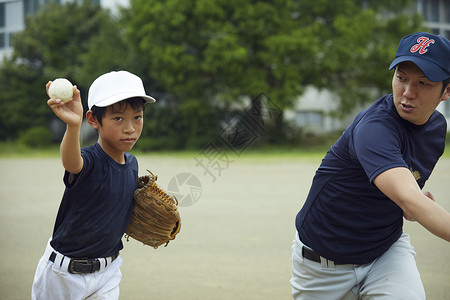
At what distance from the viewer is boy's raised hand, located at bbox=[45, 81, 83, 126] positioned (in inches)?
97.6

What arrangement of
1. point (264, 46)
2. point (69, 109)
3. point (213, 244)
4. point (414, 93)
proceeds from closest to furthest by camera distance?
point (414, 93)
point (69, 109)
point (213, 244)
point (264, 46)

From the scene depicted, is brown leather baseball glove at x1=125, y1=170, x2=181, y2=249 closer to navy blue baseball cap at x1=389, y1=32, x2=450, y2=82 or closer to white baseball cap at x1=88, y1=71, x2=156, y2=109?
white baseball cap at x1=88, y1=71, x2=156, y2=109

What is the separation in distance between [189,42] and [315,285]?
21.4 m

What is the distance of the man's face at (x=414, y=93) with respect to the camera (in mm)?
2297

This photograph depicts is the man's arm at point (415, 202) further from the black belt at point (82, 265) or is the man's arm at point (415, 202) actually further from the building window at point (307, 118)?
the building window at point (307, 118)

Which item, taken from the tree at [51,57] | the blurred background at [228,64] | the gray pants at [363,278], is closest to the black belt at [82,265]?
the gray pants at [363,278]

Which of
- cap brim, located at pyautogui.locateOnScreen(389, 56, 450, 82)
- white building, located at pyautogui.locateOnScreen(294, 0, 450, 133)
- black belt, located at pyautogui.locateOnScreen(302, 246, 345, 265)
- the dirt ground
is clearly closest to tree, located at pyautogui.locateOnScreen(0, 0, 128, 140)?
white building, located at pyautogui.locateOnScreen(294, 0, 450, 133)

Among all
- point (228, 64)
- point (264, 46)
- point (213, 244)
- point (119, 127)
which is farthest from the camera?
point (264, 46)

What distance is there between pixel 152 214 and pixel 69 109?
80 cm

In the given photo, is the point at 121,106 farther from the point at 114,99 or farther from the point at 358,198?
the point at 358,198

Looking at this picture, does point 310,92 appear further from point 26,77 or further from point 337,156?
point 337,156

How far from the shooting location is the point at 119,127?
280 cm

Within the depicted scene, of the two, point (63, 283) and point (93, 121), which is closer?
point (63, 283)

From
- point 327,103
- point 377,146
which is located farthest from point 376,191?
point 327,103
